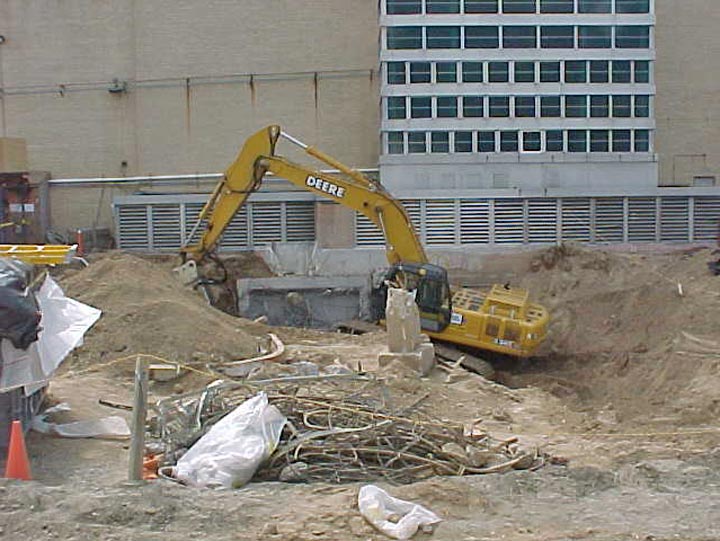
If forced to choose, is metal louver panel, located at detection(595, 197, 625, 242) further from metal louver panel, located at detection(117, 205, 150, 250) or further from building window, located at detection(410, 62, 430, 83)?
metal louver panel, located at detection(117, 205, 150, 250)

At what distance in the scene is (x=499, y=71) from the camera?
24.7 m

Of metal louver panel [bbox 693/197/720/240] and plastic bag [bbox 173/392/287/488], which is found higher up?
metal louver panel [bbox 693/197/720/240]

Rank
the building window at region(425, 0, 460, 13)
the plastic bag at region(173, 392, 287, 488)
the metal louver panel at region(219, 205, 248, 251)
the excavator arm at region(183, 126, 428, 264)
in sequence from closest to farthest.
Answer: the plastic bag at region(173, 392, 287, 488)
the excavator arm at region(183, 126, 428, 264)
the metal louver panel at region(219, 205, 248, 251)
the building window at region(425, 0, 460, 13)

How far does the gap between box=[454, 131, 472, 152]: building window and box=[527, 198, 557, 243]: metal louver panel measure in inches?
88.7

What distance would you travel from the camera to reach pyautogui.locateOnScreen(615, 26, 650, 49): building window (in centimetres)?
2480

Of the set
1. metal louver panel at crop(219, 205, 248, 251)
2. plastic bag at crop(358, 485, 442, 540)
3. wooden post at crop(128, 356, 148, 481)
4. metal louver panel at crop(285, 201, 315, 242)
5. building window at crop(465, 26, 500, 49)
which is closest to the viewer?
plastic bag at crop(358, 485, 442, 540)

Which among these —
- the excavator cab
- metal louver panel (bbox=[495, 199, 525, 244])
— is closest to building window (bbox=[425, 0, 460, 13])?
metal louver panel (bbox=[495, 199, 525, 244])

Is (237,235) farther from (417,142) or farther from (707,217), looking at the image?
(707,217)

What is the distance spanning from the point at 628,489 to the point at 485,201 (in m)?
16.8

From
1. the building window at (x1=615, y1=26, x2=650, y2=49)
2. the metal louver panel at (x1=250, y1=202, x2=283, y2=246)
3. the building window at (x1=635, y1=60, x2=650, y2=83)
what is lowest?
the metal louver panel at (x1=250, y1=202, x2=283, y2=246)

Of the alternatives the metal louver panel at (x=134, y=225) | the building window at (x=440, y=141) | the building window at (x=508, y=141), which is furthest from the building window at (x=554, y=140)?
the metal louver panel at (x=134, y=225)

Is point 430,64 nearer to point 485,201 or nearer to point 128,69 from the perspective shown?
point 485,201

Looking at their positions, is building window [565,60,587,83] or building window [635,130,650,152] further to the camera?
building window [635,130,650,152]

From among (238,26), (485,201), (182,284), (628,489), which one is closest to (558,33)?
(485,201)
